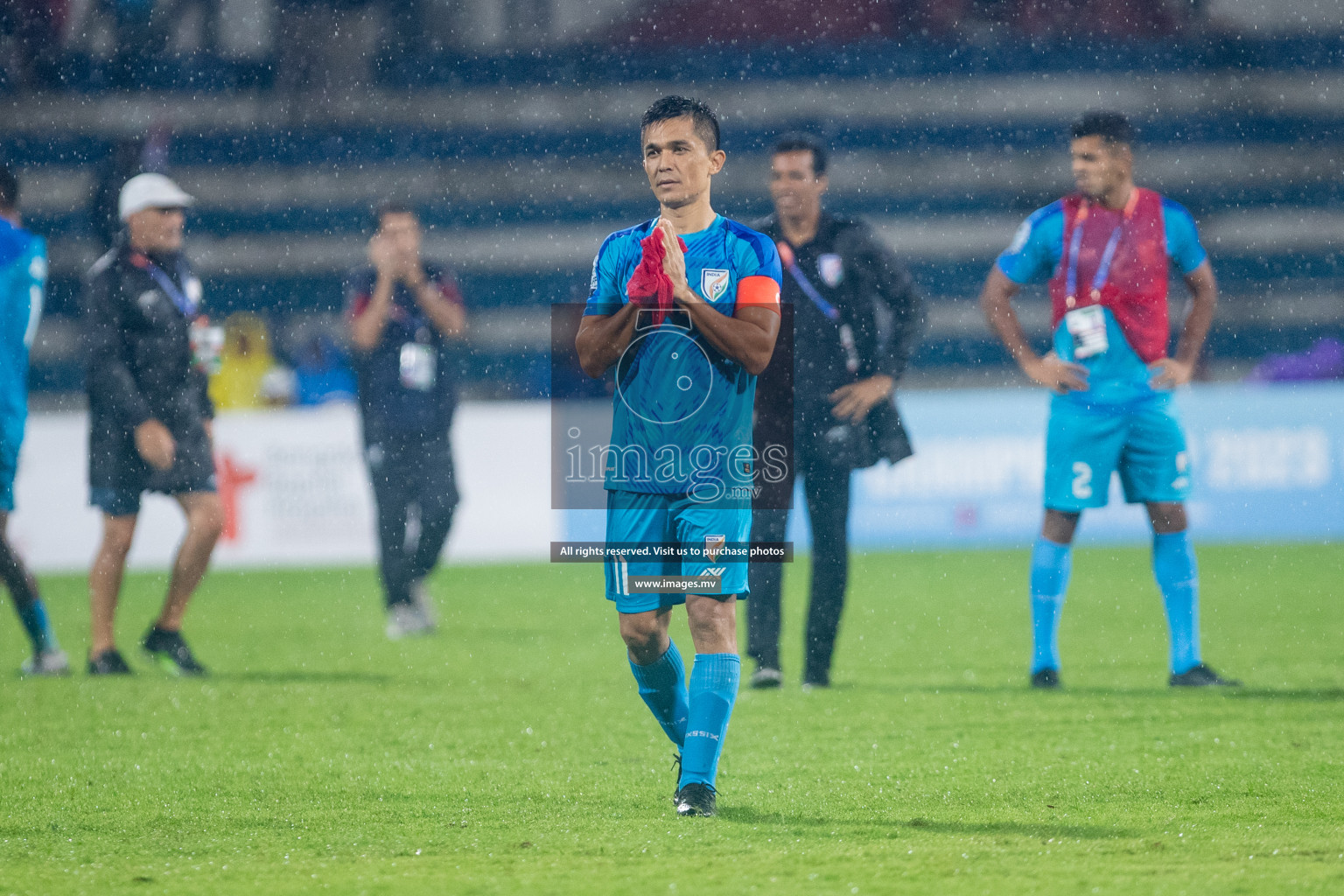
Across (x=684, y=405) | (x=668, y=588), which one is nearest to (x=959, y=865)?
(x=668, y=588)

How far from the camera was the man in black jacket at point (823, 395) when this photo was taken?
20.1 feet

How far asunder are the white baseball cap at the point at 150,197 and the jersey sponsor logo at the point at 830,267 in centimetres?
272

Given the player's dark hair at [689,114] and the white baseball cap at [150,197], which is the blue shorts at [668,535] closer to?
the player's dark hair at [689,114]

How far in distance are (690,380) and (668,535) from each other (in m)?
0.40

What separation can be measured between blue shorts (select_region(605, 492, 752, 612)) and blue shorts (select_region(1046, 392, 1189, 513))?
240cm

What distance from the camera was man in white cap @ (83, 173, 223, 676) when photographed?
6.76 metres

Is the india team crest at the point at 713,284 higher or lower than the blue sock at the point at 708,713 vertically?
higher

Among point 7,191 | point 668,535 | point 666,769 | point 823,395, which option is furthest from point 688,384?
point 7,191

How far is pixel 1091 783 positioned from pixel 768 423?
89.1 inches

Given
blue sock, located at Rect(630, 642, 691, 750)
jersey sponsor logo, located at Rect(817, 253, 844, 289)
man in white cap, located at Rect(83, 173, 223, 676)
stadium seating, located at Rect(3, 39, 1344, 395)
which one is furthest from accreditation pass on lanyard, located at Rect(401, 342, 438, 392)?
stadium seating, located at Rect(3, 39, 1344, 395)

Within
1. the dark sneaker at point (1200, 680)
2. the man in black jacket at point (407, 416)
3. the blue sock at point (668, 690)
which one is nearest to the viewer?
the blue sock at point (668, 690)

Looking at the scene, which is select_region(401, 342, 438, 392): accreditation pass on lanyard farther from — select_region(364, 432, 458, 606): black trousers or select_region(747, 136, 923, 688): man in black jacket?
select_region(747, 136, 923, 688): man in black jacket

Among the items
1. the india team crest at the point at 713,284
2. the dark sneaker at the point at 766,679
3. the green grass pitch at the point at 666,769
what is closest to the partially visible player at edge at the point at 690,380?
the india team crest at the point at 713,284

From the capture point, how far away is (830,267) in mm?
6152
